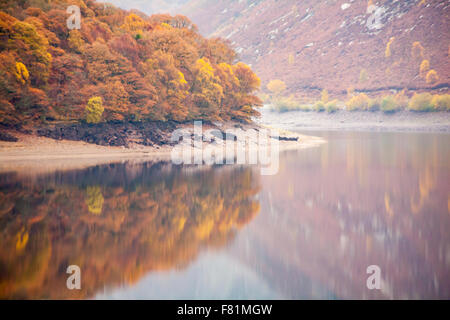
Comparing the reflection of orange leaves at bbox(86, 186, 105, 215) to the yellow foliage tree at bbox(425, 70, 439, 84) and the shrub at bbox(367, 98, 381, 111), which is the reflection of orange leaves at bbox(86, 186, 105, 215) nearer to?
the shrub at bbox(367, 98, 381, 111)

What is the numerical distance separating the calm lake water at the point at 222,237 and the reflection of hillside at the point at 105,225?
0.05 meters

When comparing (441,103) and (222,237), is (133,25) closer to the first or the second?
(222,237)

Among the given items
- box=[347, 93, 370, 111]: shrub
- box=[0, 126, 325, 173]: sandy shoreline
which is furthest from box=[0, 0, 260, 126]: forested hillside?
box=[347, 93, 370, 111]: shrub

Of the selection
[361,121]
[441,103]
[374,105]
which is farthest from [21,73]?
[374,105]

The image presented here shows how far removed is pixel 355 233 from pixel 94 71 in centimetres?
3617

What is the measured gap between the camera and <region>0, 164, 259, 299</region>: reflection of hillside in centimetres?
1068

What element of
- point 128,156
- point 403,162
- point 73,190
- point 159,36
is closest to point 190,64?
point 159,36

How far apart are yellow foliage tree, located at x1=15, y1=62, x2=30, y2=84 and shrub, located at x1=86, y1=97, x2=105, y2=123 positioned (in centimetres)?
651

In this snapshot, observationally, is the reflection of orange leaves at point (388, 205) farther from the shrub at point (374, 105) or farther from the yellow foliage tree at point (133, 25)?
the shrub at point (374, 105)

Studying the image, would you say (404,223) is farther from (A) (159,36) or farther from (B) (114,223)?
(A) (159,36)

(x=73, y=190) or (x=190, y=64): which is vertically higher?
(x=190, y=64)

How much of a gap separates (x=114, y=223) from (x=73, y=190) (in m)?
7.79

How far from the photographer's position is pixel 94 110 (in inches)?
1673

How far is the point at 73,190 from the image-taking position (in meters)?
22.4
